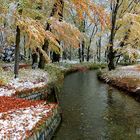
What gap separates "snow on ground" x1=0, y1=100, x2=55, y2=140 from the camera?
35.3ft

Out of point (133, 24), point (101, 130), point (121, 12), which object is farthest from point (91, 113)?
point (121, 12)

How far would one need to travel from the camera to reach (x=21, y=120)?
12359 millimetres

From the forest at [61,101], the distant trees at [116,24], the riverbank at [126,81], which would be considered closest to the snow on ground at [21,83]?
the forest at [61,101]

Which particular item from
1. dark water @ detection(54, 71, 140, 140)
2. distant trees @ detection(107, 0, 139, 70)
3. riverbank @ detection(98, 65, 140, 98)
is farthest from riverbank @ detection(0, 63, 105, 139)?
distant trees @ detection(107, 0, 139, 70)

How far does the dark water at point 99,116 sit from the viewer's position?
549 inches

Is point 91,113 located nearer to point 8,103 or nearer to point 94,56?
point 8,103

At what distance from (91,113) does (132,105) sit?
3572mm

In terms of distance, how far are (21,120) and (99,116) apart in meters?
5.73

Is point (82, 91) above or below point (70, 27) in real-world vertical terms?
below

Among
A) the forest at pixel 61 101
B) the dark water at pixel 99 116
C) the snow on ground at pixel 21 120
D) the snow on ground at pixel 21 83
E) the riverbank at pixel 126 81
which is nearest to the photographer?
the snow on ground at pixel 21 120

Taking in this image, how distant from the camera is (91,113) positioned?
701 inches

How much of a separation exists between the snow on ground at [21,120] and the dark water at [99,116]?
3.89 feet

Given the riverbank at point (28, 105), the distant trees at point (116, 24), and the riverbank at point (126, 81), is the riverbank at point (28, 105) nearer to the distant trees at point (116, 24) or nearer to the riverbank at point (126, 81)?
the riverbank at point (126, 81)

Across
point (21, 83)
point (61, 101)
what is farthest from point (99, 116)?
point (21, 83)
